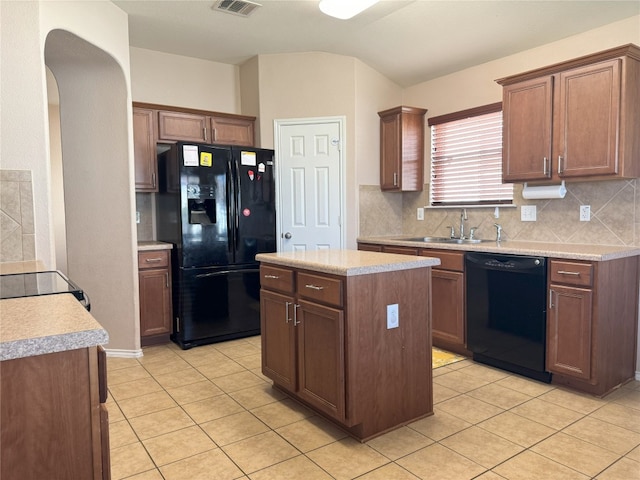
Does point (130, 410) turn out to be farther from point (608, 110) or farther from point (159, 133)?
point (608, 110)

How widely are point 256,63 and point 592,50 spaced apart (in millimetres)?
2901

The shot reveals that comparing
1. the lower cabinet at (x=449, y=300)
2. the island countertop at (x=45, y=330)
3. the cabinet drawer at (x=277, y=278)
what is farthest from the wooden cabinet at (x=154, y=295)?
the island countertop at (x=45, y=330)

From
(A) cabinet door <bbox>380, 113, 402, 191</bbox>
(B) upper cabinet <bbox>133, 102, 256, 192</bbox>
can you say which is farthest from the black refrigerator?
(A) cabinet door <bbox>380, 113, 402, 191</bbox>

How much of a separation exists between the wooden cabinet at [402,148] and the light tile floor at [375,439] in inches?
80.6

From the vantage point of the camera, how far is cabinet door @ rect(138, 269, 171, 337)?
3.76 meters

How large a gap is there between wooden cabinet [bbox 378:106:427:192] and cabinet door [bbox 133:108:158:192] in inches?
87.4

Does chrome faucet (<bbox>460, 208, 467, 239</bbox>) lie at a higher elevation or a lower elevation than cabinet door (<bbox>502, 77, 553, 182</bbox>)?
lower

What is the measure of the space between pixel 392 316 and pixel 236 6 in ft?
8.67

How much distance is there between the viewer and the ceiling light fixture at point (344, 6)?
303 cm

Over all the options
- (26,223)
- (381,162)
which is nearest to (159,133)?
(26,223)

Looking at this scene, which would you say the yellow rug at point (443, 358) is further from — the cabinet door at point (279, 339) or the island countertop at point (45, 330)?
the island countertop at point (45, 330)

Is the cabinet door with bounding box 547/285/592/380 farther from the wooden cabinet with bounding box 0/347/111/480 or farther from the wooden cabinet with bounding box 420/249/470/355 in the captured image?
the wooden cabinet with bounding box 0/347/111/480

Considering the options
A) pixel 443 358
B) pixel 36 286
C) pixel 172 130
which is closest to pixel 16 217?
pixel 36 286

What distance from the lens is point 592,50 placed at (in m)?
3.22
